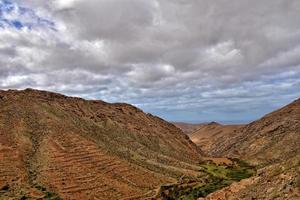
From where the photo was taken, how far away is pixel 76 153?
130m

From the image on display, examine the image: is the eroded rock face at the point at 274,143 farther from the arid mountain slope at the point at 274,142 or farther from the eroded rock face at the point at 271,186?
the eroded rock face at the point at 271,186

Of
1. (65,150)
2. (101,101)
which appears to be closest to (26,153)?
(65,150)

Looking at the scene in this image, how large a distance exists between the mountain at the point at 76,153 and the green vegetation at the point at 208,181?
507 cm

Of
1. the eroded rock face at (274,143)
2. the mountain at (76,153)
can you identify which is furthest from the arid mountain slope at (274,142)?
the mountain at (76,153)

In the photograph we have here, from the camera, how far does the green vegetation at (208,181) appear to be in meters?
112

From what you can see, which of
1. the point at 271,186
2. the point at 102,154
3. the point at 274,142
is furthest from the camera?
the point at 274,142

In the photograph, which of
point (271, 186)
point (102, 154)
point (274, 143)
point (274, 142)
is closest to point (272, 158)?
point (274, 143)

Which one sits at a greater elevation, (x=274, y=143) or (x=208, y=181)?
(x=274, y=143)

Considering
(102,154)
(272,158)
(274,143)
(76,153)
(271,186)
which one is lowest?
(271,186)

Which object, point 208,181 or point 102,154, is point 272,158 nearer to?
point 208,181

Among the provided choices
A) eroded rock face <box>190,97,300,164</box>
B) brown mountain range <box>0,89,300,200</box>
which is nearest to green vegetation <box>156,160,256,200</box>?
brown mountain range <box>0,89,300,200</box>

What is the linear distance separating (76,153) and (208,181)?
4094cm

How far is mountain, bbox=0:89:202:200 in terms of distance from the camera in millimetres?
111062

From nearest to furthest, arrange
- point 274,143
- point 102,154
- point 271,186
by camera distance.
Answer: point 271,186
point 102,154
point 274,143
